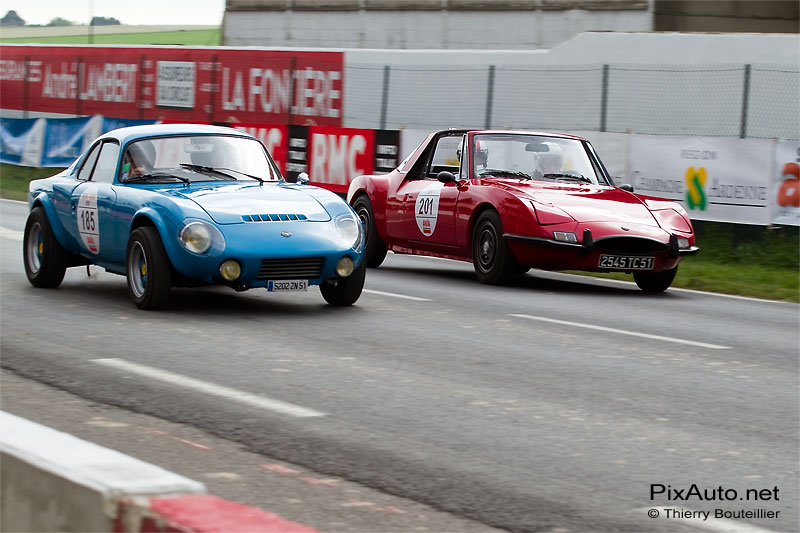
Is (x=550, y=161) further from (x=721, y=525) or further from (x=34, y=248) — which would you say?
(x=721, y=525)

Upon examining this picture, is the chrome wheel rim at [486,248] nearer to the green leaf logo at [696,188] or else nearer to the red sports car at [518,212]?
the red sports car at [518,212]

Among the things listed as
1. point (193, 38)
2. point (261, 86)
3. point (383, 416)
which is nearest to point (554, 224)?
point (383, 416)

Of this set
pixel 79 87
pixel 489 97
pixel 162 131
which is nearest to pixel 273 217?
pixel 162 131

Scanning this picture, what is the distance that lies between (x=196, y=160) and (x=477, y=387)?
4431 millimetres

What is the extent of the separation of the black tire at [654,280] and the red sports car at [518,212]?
0.01m

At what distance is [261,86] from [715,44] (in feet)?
35.0

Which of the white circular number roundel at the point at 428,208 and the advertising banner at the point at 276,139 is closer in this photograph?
the white circular number roundel at the point at 428,208

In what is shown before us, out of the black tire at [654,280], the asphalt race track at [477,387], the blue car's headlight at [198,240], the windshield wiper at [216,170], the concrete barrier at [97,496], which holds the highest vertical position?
the windshield wiper at [216,170]

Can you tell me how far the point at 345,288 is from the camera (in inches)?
414

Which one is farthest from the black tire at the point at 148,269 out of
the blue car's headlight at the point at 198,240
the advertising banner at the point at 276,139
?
the advertising banner at the point at 276,139

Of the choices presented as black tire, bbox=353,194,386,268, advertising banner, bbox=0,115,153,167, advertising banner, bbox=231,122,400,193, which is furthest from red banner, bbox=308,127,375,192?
advertising banner, bbox=0,115,153,167

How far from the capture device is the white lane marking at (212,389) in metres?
6.44

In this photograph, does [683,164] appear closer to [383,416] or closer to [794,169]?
[794,169]

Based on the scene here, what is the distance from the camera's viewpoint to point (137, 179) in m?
10.5
